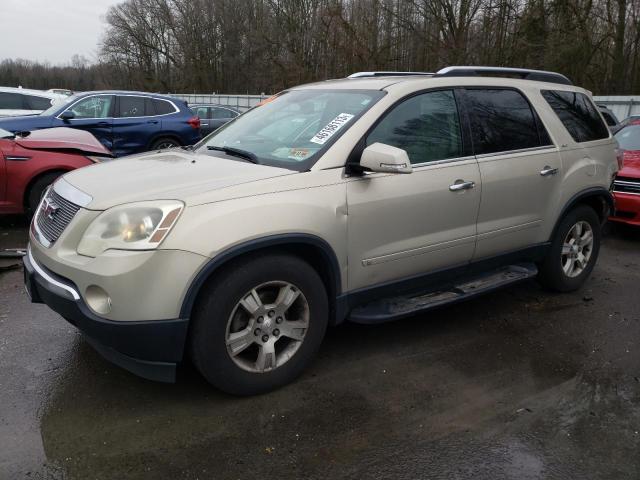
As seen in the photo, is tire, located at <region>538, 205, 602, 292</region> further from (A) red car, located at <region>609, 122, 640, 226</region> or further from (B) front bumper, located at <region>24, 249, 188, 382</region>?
(B) front bumper, located at <region>24, 249, 188, 382</region>

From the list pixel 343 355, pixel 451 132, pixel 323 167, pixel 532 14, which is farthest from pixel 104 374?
pixel 532 14

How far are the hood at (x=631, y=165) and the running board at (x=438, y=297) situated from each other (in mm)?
3286

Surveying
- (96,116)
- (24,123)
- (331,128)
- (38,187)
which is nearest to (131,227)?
(331,128)

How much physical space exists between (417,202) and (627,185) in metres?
4.61

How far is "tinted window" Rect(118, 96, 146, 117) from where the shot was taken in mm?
10917

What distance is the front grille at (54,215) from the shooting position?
298cm

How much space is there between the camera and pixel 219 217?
2.80 meters

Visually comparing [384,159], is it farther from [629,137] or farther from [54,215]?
[629,137]

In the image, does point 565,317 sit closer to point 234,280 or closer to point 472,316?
point 472,316

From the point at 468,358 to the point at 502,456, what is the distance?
3.45ft

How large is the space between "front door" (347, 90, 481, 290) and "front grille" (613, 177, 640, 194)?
3989mm

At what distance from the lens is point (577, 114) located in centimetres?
482

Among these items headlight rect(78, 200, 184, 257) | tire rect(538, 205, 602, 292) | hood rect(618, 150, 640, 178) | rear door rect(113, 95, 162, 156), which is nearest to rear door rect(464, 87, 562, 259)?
tire rect(538, 205, 602, 292)

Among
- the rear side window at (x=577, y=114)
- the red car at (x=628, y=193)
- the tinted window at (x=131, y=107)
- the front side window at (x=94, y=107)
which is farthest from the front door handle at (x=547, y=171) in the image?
the tinted window at (x=131, y=107)
